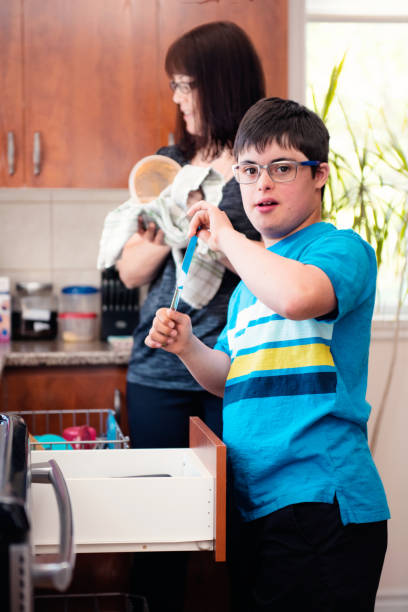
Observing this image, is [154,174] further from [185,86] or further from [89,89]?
[89,89]

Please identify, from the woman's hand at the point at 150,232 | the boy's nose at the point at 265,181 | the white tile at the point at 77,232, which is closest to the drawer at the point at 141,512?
the boy's nose at the point at 265,181

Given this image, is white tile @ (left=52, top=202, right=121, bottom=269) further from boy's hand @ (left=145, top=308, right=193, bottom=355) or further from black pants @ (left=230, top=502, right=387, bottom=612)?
black pants @ (left=230, top=502, right=387, bottom=612)

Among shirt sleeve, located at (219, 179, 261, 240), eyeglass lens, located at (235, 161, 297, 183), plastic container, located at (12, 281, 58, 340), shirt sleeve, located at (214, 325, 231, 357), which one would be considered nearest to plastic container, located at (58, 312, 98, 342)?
plastic container, located at (12, 281, 58, 340)

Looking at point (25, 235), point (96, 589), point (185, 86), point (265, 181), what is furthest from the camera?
point (25, 235)

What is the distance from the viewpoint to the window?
257 cm

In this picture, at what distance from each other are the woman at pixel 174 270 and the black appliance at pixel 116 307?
622 mm

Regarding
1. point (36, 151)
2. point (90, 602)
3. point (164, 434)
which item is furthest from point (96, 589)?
point (36, 151)

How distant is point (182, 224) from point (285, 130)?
537mm

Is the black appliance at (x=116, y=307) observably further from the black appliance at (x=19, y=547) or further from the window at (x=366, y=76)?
the black appliance at (x=19, y=547)

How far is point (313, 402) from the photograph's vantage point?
106 centimetres

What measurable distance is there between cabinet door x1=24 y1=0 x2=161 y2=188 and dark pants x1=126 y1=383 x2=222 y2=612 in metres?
0.93

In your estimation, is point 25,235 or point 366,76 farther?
point 25,235

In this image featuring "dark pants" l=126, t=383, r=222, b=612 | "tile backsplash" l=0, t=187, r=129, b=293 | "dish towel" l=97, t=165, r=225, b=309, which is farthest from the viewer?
"tile backsplash" l=0, t=187, r=129, b=293

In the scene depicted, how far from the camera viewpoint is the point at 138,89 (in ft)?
7.89
